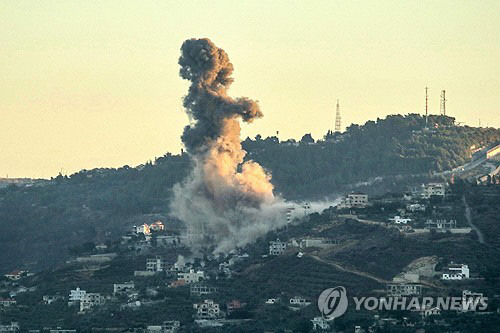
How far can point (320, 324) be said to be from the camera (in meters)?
141

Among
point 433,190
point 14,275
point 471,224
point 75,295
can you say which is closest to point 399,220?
point 471,224

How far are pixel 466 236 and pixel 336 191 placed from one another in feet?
139

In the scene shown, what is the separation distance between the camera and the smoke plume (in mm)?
166875

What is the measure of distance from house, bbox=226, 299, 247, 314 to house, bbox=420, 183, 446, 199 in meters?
22.7

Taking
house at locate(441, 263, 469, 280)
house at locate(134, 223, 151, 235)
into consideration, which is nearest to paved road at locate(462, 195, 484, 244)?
house at locate(441, 263, 469, 280)

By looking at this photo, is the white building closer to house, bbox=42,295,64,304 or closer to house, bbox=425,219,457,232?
house, bbox=425,219,457,232

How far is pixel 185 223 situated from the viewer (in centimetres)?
17338

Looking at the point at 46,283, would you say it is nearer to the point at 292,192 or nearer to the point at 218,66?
the point at 218,66

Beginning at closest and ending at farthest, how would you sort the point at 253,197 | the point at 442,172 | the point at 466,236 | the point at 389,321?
the point at 389,321
the point at 466,236
the point at 253,197
the point at 442,172

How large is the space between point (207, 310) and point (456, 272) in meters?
13.0

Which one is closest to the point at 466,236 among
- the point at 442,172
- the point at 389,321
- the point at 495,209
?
the point at 495,209

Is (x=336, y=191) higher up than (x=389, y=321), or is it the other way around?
(x=336, y=191)

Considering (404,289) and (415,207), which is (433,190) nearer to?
(415,207)

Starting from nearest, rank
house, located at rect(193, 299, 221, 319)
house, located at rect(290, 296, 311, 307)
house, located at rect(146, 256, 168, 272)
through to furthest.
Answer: house, located at rect(290, 296, 311, 307), house, located at rect(193, 299, 221, 319), house, located at rect(146, 256, 168, 272)
